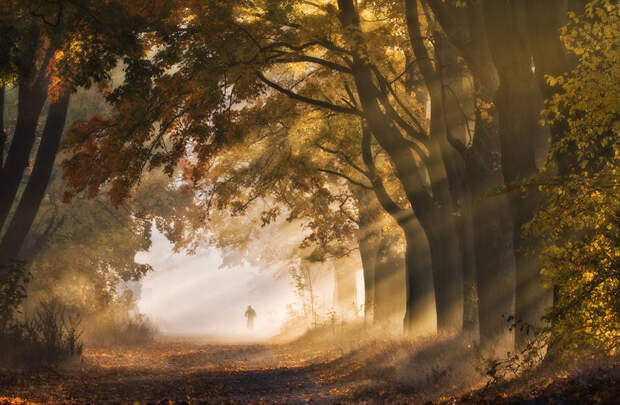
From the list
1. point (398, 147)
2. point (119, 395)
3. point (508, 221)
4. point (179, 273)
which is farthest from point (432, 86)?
point (179, 273)

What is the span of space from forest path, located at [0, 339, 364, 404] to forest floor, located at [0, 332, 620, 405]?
2 cm

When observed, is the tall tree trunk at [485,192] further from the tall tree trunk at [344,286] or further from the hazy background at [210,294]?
the hazy background at [210,294]

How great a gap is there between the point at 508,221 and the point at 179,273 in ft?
471

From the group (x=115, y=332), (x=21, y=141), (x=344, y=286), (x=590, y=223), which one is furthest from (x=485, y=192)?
(x=344, y=286)

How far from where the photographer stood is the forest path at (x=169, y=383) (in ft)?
35.1

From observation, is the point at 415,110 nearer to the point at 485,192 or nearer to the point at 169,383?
the point at 485,192

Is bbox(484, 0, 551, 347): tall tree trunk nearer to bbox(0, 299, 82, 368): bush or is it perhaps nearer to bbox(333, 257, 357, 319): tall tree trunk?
bbox(0, 299, 82, 368): bush

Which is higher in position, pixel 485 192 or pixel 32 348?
pixel 485 192

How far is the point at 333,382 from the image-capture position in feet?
44.6

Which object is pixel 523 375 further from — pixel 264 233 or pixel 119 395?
pixel 264 233

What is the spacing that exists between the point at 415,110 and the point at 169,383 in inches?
392

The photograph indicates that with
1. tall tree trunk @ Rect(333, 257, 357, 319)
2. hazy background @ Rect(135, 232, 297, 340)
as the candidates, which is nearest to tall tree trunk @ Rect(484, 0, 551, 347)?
tall tree trunk @ Rect(333, 257, 357, 319)

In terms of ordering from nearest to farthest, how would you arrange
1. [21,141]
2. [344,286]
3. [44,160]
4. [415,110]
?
[21,141]
[44,160]
[415,110]
[344,286]

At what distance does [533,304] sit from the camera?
960cm
